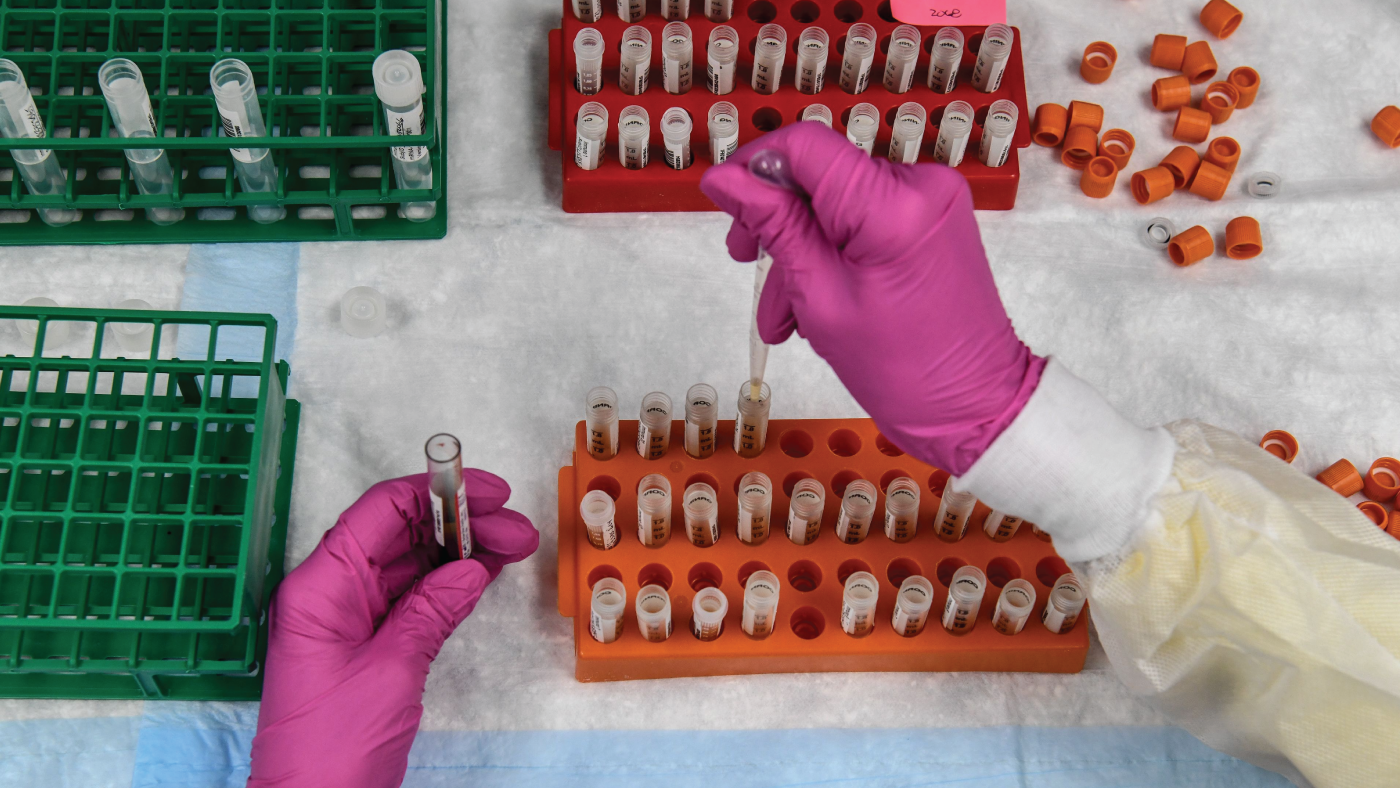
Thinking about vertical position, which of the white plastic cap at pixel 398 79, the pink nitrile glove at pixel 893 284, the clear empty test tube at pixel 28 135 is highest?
the white plastic cap at pixel 398 79

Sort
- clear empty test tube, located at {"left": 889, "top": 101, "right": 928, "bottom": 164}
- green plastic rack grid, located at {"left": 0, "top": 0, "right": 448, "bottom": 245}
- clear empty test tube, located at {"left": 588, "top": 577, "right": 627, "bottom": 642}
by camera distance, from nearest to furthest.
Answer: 1. clear empty test tube, located at {"left": 588, "top": 577, "right": 627, "bottom": 642}
2. green plastic rack grid, located at {"left": 0, "top": 0, "right": 448, "bottom": 245}
3. clear empty test tube, located at {"left": 889, "top": 101, "right": 928, "bottom": 164}

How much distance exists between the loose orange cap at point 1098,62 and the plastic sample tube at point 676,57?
31.4 inches

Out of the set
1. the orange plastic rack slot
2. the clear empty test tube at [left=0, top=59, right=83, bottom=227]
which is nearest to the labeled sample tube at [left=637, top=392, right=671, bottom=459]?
the orange plastic rack slot

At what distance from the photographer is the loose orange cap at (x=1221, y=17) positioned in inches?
103

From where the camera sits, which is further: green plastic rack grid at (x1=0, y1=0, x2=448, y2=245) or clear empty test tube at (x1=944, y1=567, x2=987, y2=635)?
green plastic rack grid at (x1=0, y1=0, x2=448, y2=245)

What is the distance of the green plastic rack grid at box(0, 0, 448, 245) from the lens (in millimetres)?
2248

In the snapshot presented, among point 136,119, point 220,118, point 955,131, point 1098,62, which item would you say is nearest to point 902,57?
point 955,131

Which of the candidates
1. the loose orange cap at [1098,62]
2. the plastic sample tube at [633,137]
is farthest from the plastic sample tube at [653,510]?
the loose orange cap at [1098,62]

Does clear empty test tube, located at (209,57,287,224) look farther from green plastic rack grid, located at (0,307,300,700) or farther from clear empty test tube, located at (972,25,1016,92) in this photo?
clear empty test tube, located at (972,25,1016,92)

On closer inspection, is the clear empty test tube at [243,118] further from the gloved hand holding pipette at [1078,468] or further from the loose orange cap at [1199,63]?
the loose orange cap at [1199,63]

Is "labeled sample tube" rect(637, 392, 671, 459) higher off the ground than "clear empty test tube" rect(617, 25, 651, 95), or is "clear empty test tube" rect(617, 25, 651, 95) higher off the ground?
"clear empty test tube" rect(617, 25, 651, 95)

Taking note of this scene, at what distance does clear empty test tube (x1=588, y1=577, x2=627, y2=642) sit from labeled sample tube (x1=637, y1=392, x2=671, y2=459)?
9.4 inches

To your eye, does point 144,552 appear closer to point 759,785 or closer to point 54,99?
point 54,99

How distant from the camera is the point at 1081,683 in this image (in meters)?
2.10
